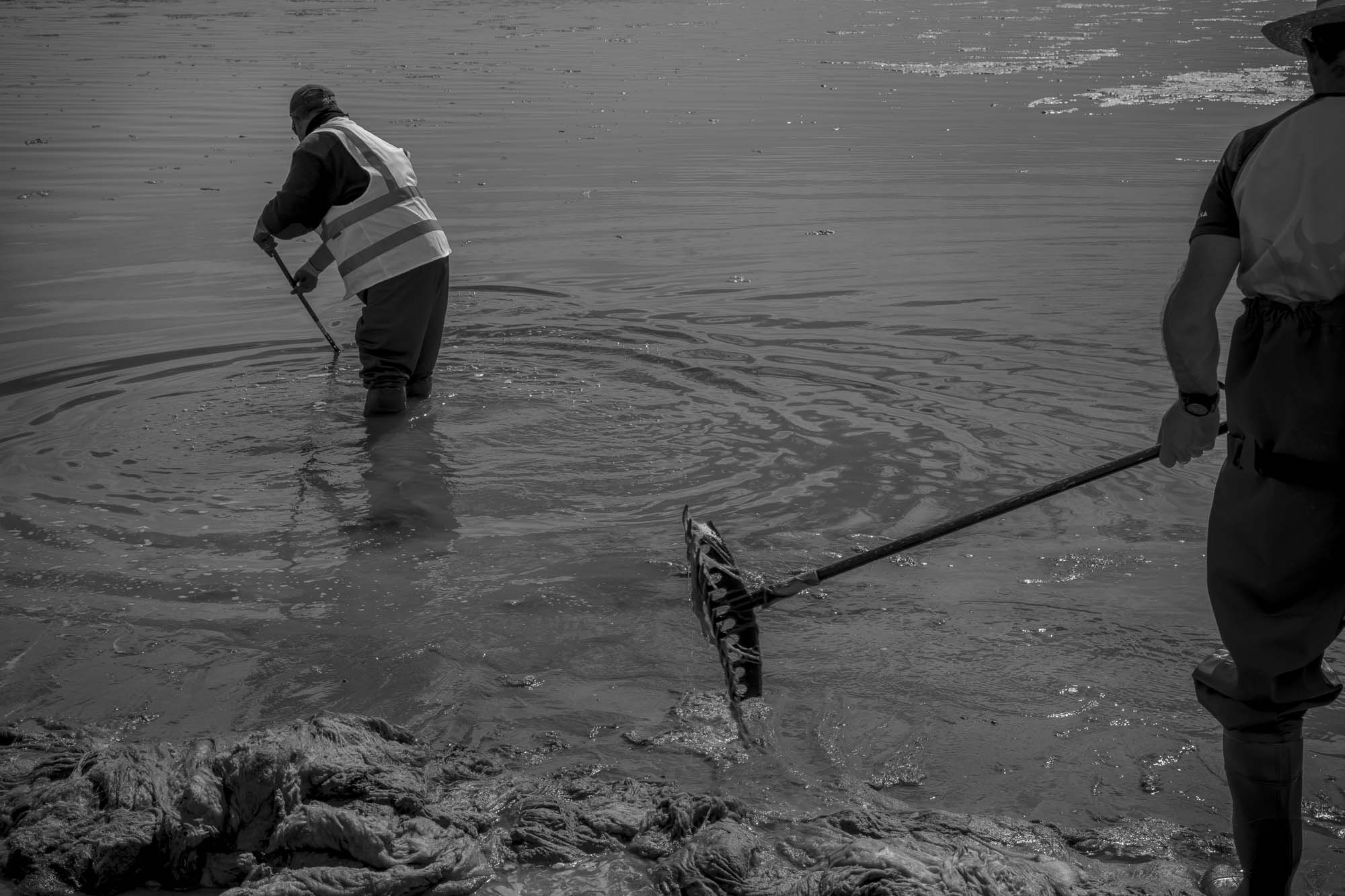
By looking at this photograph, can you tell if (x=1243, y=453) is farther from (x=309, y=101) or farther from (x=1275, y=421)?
(x=309, y=101)

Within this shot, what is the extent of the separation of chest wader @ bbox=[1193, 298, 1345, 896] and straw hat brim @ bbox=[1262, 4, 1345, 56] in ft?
1.80

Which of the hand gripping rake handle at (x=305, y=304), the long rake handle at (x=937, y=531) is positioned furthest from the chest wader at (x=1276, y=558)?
the hand gripping rake handle at (x=305, y=304)

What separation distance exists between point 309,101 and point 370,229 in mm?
738

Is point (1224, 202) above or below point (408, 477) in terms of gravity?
above

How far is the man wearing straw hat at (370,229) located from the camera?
6383mm

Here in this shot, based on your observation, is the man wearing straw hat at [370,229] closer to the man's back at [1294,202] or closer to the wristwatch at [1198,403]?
the wristwatch at [1198,403]

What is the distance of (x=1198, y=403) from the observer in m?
2.82

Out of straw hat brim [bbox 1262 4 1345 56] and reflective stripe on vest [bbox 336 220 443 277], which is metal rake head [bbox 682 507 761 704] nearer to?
straw hat brim [bbox 1262 4 1345 56]

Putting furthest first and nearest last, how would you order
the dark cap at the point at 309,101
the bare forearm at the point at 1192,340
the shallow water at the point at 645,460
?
the dark cap at the point at 309,101 < the shallow water at the point at 645,460 < the bare forearm at the point at 1192,340

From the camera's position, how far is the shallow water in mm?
3850

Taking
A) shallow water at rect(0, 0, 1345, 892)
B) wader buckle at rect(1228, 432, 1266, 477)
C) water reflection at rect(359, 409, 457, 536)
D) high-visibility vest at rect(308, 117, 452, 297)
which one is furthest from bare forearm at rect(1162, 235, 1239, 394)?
high-visibility vest at rect(308, 117, 452, 297)

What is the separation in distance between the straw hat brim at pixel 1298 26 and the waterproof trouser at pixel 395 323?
178 inches

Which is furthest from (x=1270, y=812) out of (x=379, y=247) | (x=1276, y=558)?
(x=379, y=247)

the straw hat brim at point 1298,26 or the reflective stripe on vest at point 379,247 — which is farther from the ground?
the straw hat brim at point 1298,26
